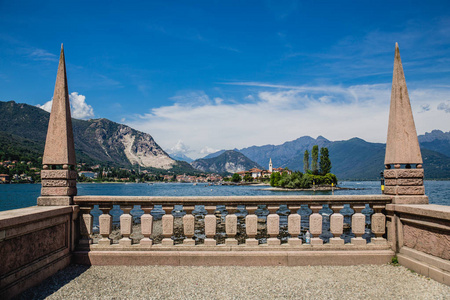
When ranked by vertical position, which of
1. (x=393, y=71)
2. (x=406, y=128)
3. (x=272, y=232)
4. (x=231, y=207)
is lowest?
(x=272, y=232)

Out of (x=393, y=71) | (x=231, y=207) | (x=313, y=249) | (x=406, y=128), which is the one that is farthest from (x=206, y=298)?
(x=393, y=71)

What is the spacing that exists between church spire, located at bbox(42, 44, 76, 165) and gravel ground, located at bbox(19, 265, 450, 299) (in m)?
2.42

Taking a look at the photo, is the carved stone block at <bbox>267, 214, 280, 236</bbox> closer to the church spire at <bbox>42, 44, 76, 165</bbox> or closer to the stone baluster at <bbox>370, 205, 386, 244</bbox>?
the stone baluster at <bbox>370, 205, 386, 244</bbox>

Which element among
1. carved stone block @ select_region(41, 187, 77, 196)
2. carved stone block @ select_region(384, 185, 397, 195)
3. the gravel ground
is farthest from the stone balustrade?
the gravel ground

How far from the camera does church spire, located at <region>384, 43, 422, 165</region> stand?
6891 mm

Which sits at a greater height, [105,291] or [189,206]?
[189,206]

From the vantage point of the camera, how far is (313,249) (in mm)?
6949

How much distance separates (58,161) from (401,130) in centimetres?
777

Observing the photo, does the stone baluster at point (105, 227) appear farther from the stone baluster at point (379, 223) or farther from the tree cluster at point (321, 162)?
the tree cluster at point (321, 162)

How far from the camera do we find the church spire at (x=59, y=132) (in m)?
6.90

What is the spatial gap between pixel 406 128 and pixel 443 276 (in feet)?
10.2

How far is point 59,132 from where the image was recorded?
6.97 meters

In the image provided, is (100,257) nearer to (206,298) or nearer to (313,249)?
(206,298)

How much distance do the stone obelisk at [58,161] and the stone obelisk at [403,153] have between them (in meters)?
7.31
